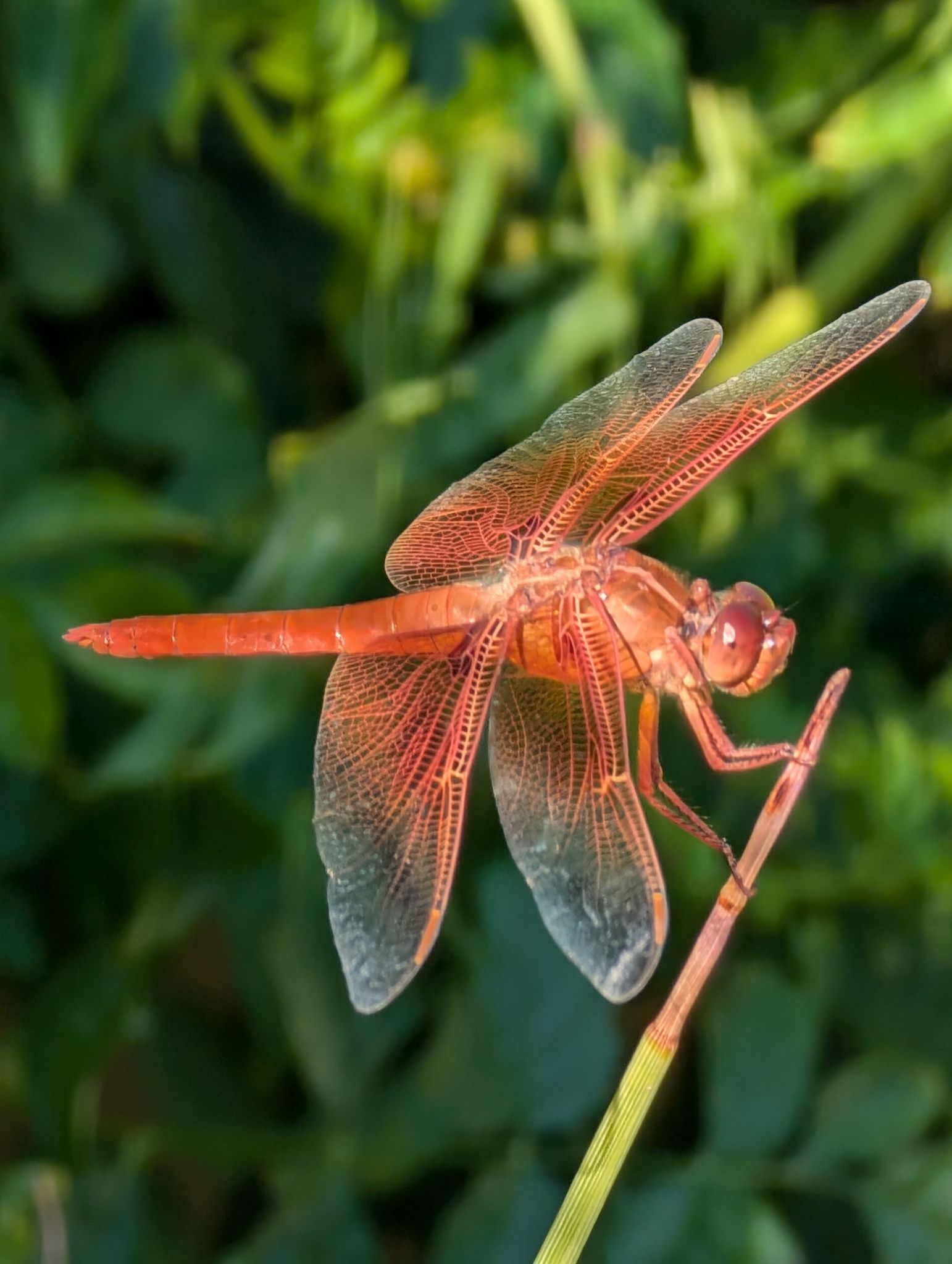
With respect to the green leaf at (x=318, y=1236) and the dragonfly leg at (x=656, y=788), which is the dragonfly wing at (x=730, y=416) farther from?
the green leaf at (x=318, y=1236)

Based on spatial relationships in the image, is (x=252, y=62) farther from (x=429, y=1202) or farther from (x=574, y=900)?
(x=429, y=1202)

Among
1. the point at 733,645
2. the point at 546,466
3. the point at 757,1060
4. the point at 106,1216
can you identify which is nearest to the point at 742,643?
the point at 733,645

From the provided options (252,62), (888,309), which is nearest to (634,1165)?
(888,309)

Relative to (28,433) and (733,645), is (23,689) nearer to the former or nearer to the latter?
(28,433)

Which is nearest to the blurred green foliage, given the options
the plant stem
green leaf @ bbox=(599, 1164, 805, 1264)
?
green leaf @ bbox=(599, 1164, 805, 1264)

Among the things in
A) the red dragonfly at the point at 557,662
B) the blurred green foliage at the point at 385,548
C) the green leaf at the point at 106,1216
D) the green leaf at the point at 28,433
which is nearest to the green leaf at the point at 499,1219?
the blurred green foliage at the point at 385,548

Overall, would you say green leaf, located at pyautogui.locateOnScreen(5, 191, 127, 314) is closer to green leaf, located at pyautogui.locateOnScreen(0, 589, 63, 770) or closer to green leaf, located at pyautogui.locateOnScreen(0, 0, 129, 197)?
green leaf, located at pyautogui.locateOnScreen(0, 0, 129, 197)
